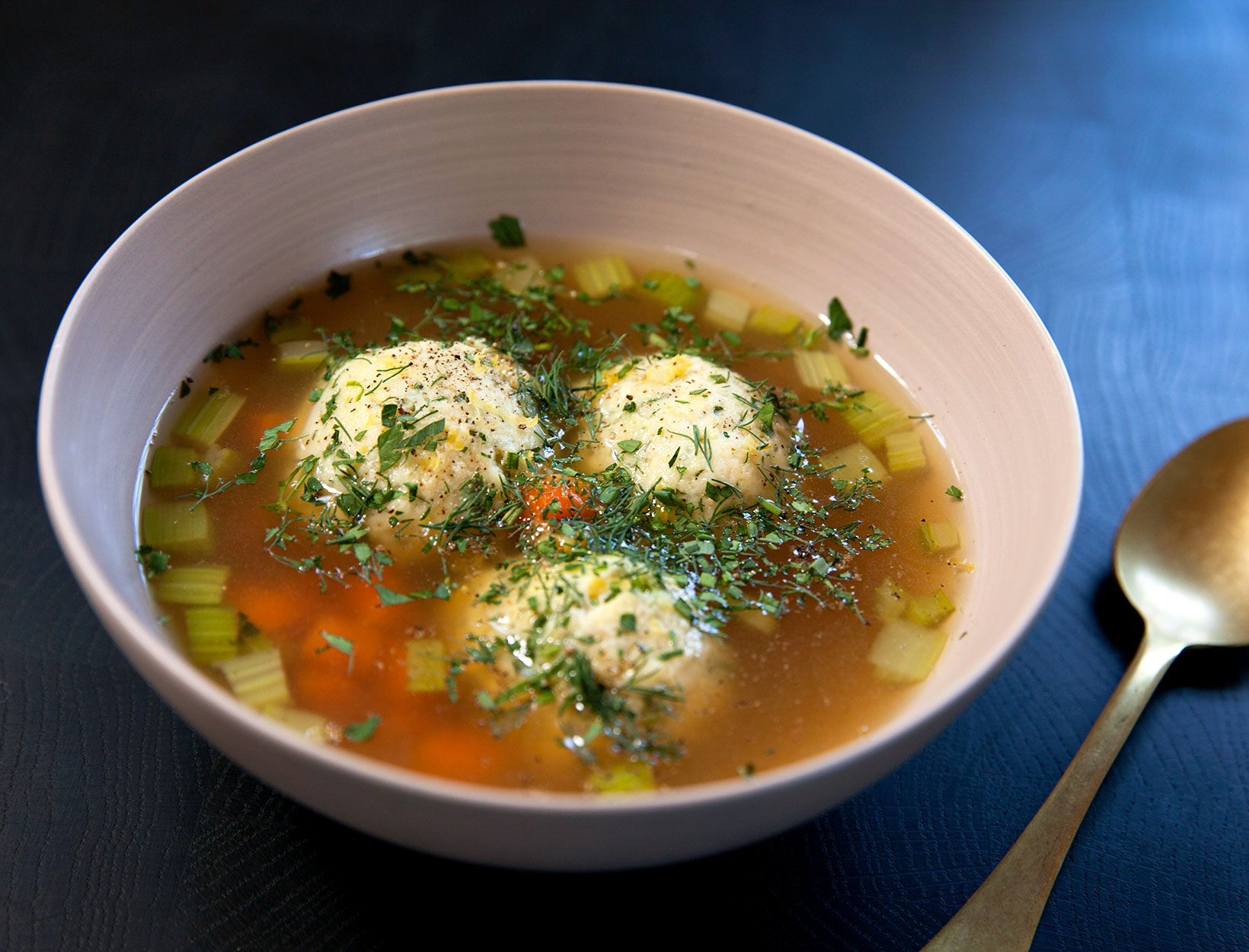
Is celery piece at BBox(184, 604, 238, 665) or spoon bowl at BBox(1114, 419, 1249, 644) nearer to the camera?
celery piece at BBox(184, 604, 238, 665)

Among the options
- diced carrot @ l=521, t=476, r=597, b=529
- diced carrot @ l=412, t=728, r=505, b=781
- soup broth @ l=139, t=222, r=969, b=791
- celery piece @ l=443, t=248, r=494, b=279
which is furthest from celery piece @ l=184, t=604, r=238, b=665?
celery piece @ l=443, t=248, r=494, b=279

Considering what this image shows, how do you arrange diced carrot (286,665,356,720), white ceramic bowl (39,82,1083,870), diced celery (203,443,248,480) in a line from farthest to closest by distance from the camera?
diced celery (203,443,248,480)
diced carrot (286,665,356,720)
white ceramic bowl (39,82,1083,870)

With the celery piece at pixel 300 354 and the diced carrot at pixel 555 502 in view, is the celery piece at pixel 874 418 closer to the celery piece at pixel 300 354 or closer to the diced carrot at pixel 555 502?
the diced carrot at pixel 555 502

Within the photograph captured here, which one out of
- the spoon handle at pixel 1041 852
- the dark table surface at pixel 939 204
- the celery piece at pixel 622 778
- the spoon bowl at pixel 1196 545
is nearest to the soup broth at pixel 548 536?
the celery piece at pixel 622 778

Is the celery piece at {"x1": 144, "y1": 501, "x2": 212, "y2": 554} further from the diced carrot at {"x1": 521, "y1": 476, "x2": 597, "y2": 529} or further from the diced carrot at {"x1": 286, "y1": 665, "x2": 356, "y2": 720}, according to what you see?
the diced carrot at {"x1": 521, "y1": 476, "x2": 597, "y2": 529}

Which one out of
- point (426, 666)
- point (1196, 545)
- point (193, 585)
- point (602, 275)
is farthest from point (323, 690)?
point (1196, 545)

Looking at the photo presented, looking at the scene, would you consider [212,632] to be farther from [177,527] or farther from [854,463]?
[854,463]

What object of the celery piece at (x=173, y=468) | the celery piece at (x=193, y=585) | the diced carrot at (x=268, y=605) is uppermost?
the celery piece at (x=173, y=468)
